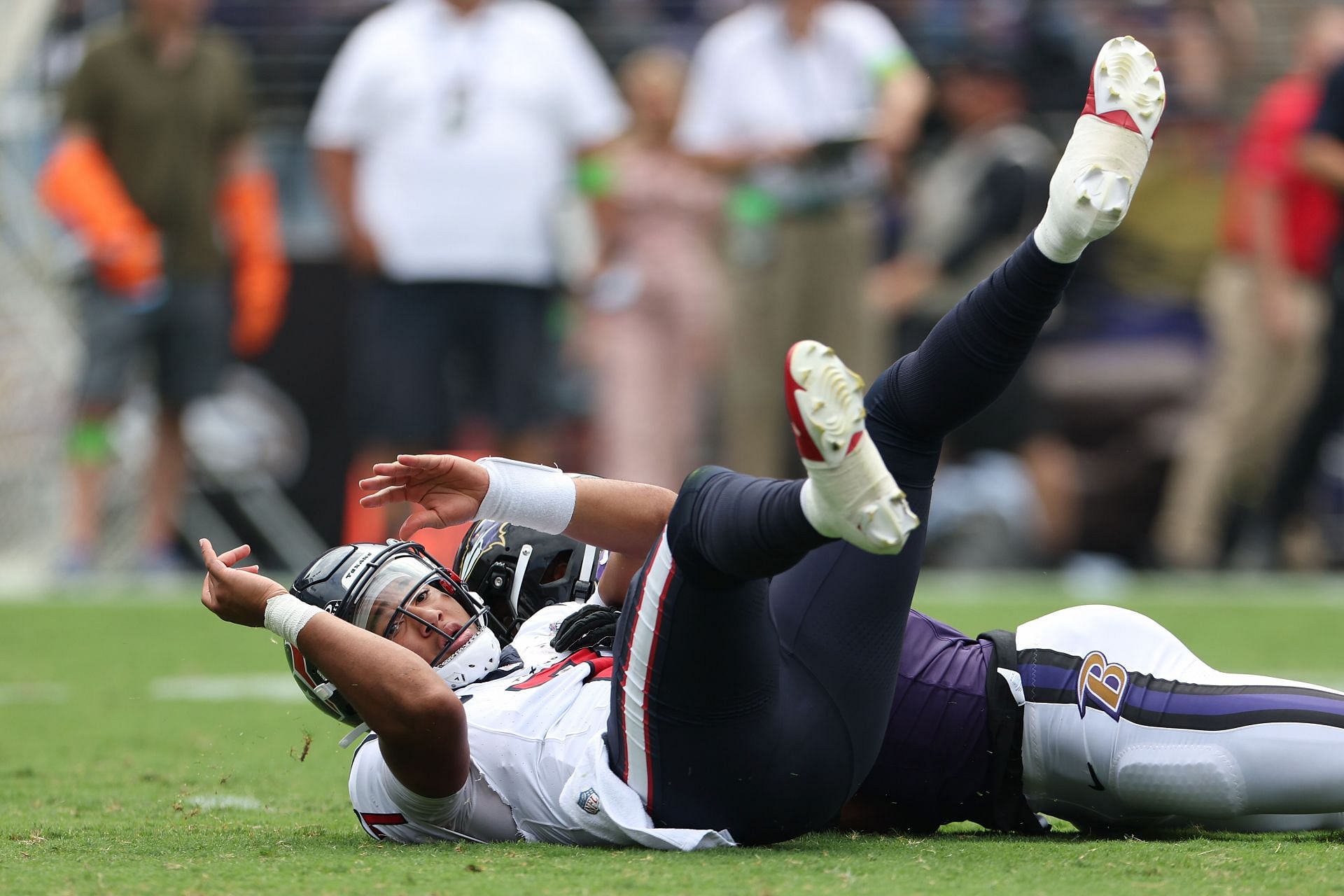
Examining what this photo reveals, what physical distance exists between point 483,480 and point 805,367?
0.80 metres

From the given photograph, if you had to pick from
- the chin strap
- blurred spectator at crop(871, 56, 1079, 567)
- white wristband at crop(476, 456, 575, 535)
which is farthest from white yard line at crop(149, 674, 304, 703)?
blurred spectator at crop(871, 56, 1079, 567)

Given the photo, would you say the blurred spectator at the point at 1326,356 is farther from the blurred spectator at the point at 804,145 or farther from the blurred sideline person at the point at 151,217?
the blurred sideline person at the point at 151,217

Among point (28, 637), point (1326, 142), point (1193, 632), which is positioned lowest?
point (28, 637)

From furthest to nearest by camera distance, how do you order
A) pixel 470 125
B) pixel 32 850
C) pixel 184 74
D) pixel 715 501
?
pixel 184 74
pixel 470 125
pixel 32 850
pixel 715 501

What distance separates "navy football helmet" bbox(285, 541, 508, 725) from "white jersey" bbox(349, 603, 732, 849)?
54 millimetres

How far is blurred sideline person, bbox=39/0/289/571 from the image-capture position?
734 centimetres

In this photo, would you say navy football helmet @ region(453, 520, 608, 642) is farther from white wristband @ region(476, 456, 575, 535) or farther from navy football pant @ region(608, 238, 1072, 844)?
navy football pant @ region(608, 238, 1072, 844)

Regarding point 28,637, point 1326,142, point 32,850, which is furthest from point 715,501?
point 1326,142

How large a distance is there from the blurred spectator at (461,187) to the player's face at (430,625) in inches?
141

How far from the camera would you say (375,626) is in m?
2.79

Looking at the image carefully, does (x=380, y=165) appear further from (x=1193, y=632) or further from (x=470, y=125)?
(x=1193, y=632)

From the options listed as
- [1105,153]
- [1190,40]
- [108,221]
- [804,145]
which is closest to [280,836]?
[1105,153]

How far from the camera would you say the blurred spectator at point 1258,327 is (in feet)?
24.9

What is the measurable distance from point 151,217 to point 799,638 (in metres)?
5.58
